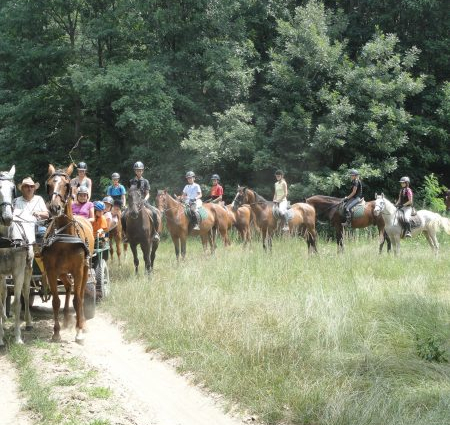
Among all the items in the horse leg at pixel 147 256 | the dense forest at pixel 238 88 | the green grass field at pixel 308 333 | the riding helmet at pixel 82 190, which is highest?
the dense forest at pixel 238 88

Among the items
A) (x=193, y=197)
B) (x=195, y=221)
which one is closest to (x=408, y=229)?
(x=195, y=221)

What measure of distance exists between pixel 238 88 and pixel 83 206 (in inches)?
613

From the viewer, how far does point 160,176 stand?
26312 millimetres

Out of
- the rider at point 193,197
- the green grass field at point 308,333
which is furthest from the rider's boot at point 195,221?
the green grass field at point 308,333

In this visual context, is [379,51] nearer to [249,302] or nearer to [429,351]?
[249,302]

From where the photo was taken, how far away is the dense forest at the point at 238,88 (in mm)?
24578

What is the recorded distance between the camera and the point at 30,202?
9.12m

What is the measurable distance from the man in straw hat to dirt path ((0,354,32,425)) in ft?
7.15

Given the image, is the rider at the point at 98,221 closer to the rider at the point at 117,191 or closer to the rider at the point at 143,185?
the rider at the point at 143,185

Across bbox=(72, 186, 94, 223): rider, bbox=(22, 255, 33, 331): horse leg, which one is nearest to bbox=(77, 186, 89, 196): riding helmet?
bbox=(72, 186, 94, 223): rider

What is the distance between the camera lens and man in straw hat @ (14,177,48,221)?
9.03m

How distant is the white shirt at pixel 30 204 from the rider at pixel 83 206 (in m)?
2.17

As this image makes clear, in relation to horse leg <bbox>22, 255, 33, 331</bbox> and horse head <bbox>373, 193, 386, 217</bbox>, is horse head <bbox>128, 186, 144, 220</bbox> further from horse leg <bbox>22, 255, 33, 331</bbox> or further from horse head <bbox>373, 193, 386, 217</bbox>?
horse head <bbox>373, 193, 386, 217</bbox>

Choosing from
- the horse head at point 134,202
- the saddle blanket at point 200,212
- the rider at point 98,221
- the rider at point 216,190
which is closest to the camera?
the rider at point 98,221
